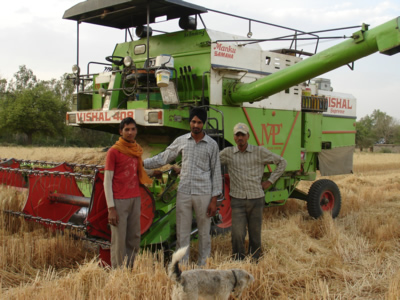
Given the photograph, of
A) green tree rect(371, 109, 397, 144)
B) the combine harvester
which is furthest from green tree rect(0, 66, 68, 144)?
green tree rect(371, 109, 397, 144)

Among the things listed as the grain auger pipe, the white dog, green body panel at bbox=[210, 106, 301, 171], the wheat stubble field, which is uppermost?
the grain auger pipe

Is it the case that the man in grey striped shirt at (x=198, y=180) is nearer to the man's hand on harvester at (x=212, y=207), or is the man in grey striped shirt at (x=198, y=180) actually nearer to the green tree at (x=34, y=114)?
the man's hand on harvester at (x=212, y=207)

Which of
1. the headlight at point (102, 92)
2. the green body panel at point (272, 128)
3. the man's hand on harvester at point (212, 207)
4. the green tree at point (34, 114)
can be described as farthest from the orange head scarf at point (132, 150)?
the green tree at point (34, 114)

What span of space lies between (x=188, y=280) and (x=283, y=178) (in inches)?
182

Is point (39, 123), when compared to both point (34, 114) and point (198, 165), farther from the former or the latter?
point (198, 165)

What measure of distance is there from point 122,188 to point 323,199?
5.06 meters

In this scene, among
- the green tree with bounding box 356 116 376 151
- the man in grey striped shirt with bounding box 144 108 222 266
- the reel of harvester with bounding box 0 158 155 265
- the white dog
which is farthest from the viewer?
the green tree with bounding box 356 116 376 151

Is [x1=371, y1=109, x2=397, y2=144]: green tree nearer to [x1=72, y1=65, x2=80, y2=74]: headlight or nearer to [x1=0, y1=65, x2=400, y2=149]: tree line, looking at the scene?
[x1=0, y1=65, x2=400, y2=149]: tree line

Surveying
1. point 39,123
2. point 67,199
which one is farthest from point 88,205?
point 39,123

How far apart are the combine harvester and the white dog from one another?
1.52 meters

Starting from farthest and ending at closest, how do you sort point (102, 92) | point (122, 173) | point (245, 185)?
point (102, 92)
point (245, 185)
point (122, 173)

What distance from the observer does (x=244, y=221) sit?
16.8 feet

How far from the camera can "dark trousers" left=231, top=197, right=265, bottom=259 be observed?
5.05 m

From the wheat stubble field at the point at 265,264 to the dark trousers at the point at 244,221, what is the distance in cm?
16
